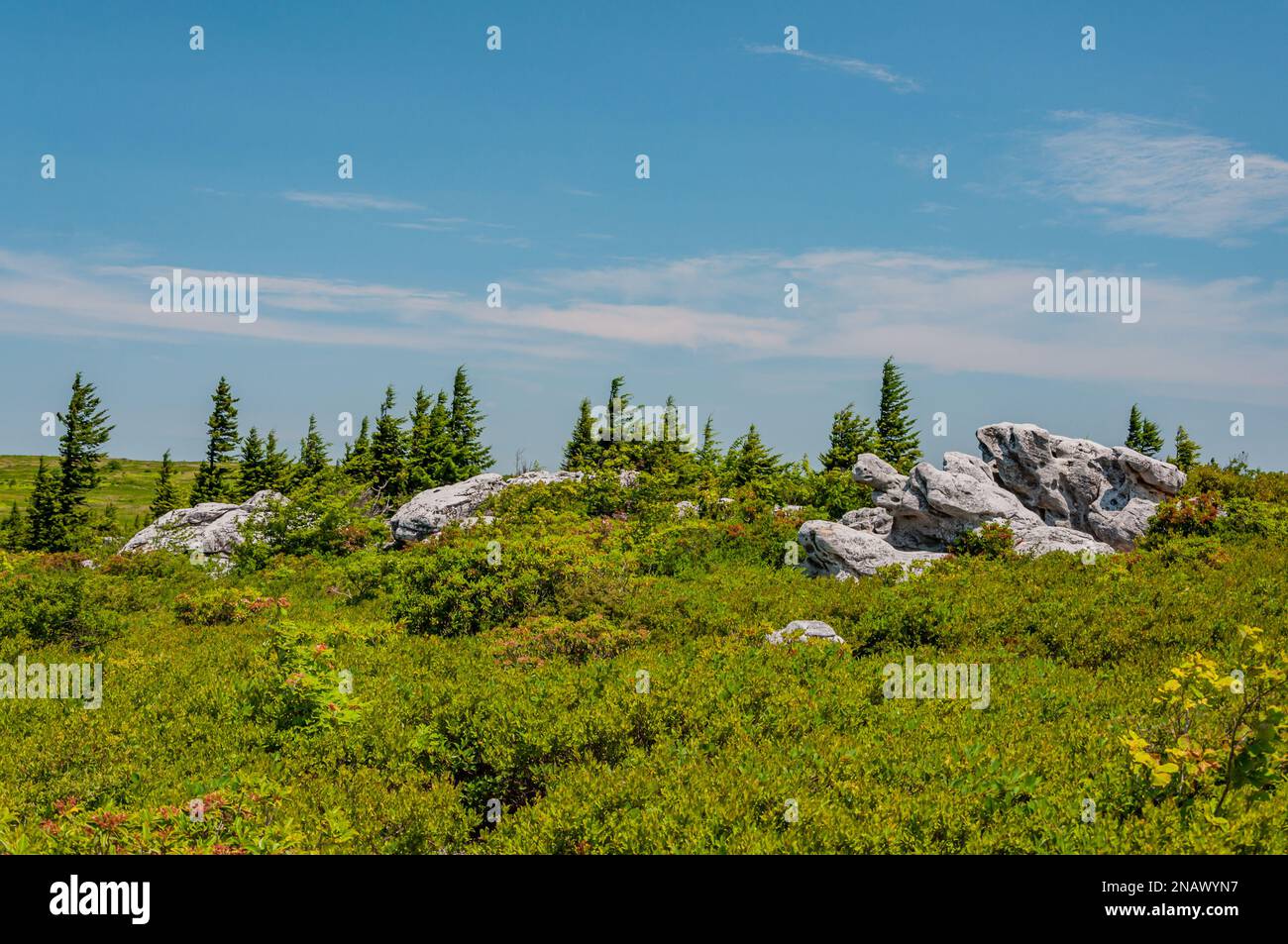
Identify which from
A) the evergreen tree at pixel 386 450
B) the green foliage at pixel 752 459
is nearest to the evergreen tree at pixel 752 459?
the green foliage at pixel 752 459

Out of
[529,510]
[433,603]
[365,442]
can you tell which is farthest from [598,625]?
[365,442]

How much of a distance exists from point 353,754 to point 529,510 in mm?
23261

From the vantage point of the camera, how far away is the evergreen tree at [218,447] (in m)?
65.3

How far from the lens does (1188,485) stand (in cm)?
2902

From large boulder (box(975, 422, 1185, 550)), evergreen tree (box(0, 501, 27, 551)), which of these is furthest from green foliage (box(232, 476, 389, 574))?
evergreen tree (box(0, 501, 27, 551))

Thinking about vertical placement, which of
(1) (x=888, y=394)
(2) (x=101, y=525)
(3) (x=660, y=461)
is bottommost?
(2) (x=101, y=525)

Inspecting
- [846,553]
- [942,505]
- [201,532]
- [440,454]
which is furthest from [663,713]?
[440,454]

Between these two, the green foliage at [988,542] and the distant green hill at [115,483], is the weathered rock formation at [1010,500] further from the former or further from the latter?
the distant green hill at [115,483]

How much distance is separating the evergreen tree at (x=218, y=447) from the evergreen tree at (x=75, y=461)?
6.77m

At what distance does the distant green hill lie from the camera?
111375mm

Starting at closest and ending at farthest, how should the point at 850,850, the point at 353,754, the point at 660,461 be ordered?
1. the point at 850,850
2. the point at 353,754
3. the point at 660,461

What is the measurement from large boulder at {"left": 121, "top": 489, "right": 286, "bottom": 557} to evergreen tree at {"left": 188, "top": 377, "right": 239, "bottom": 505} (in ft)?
85.6

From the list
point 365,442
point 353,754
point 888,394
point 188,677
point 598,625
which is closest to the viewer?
point 353,754
